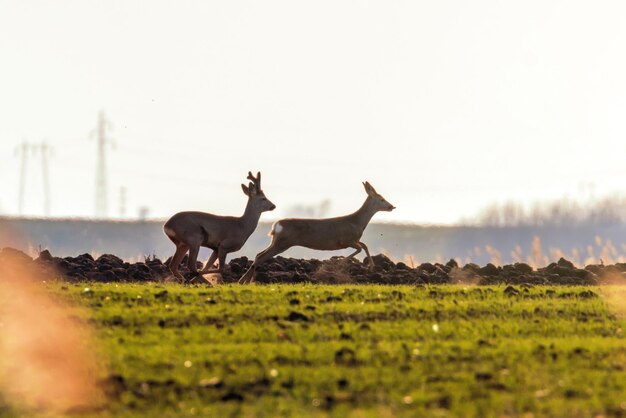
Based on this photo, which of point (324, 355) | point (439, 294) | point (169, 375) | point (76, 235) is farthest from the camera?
point (76, 235)

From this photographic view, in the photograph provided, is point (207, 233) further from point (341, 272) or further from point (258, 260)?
point (341, 272)

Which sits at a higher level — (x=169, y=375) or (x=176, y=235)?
(x=176, y=235)

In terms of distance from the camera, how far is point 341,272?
88.4 ft

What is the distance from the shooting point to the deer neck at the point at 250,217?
90.3 feet

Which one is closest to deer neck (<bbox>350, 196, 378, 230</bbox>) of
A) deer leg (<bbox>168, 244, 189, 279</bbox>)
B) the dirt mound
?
the dirt mound

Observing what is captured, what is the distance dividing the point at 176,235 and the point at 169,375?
13374mm

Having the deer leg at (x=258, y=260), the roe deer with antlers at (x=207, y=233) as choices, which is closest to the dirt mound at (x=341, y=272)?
the deer leg at (x=258, y=260)

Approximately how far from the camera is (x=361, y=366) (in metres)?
13.6

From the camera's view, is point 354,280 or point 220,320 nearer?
point 220,320

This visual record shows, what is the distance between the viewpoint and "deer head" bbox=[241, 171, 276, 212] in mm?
28328

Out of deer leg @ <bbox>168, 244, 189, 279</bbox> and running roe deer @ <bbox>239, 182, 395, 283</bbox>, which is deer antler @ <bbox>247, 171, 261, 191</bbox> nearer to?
running roe deer @ <bbox>239, 182, 395, 283</bbox>

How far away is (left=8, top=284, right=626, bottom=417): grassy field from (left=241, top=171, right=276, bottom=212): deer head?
7.11 m

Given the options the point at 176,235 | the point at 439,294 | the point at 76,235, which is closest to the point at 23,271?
the point at 176,235

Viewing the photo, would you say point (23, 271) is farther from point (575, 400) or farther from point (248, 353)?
point (575, 400)
